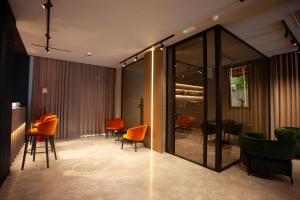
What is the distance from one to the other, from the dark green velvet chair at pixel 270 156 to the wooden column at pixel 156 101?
218 cm

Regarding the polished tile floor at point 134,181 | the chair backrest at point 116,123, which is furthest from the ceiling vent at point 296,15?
the chair backrest at point 116,123

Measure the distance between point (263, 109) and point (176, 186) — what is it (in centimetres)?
465

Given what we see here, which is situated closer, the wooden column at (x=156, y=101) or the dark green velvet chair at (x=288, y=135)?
the dark green velvet chair at (x=288, y=135)

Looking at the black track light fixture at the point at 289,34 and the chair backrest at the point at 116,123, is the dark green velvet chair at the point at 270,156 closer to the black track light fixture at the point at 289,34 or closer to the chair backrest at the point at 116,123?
the black track light fixture at the point at 289,34

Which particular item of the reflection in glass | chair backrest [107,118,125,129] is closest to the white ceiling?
the reflection in glass

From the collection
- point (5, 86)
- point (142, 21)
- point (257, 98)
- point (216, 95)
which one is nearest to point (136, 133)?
point (216, 95)

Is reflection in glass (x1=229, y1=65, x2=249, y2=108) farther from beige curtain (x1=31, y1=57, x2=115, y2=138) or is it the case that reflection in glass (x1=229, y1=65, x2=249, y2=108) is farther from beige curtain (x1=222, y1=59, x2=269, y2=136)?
beige curtain (x1=31, y1=57, x2=115, y2=138)

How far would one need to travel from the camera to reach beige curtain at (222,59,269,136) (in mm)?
5637

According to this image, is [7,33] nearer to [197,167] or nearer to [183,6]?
[183,6]

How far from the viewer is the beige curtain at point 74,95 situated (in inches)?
241

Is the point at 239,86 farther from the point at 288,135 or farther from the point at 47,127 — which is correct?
the point at 47,127

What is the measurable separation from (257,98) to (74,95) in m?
6.89

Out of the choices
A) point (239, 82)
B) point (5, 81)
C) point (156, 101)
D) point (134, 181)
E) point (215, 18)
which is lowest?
point (134, 181)

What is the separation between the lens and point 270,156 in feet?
9.75
